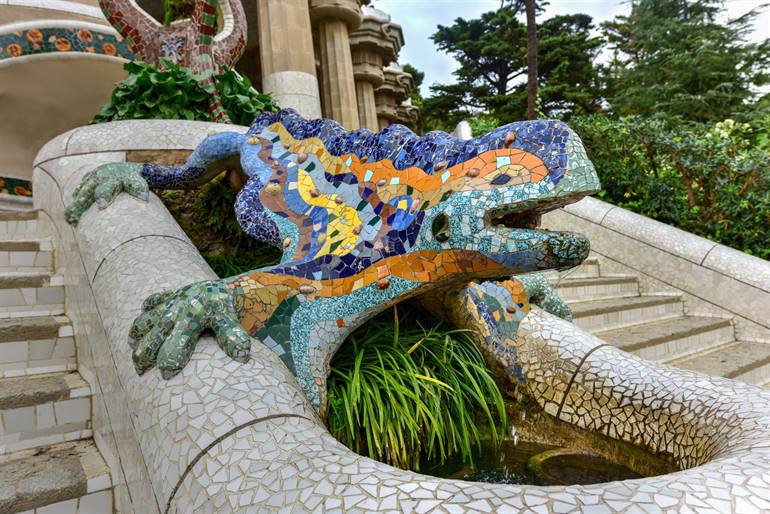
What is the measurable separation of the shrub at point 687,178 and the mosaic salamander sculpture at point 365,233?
516cm

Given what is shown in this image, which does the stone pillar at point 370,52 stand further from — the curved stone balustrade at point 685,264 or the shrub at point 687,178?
the curved stone balustrade at point 685,264

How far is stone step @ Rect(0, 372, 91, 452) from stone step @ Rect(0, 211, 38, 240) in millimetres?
1689

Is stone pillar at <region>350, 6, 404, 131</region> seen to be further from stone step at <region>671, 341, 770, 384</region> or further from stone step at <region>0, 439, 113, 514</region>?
stone step at <region>0, 439, 113, 514</region>

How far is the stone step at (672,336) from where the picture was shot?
4258 mm

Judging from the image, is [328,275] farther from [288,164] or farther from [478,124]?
[478,124]

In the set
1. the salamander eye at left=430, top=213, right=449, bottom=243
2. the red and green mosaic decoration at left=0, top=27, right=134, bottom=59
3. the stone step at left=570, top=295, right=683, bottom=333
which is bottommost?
the stone step at left=570, top=295, right=683, bottom=333

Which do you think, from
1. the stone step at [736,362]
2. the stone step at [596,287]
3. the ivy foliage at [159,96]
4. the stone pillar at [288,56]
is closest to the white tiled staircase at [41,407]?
the ivy foliage at [159,96]

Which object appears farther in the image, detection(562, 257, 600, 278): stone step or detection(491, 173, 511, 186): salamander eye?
detection(562, 257, 600, 278): stone step

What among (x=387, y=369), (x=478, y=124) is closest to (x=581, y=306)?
(x=387, y=369)

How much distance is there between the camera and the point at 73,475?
1.97m

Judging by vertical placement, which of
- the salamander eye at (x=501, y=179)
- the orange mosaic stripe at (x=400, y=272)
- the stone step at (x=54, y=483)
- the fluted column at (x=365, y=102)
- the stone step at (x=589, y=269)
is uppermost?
the fluted column at (x=365, y=102)

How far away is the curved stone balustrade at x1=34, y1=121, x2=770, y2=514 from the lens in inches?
47.3

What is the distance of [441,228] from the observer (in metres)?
1.92

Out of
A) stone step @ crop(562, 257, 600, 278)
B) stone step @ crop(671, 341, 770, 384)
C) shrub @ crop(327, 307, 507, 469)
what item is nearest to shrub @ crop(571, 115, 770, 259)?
stone step @ crop(562, 257, 600, 278)
